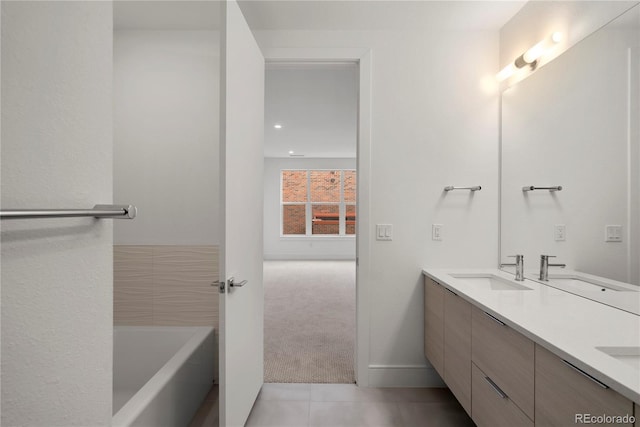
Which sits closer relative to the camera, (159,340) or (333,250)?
(159,340)

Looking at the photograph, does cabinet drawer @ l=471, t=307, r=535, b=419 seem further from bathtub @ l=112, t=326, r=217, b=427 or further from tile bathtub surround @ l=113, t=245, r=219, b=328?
tile bathtub surround @ l=113, t=245, r=219, b=328

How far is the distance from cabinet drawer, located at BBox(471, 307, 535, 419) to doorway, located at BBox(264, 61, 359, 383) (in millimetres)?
1185

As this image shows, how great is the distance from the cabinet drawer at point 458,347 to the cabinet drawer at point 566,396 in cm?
54

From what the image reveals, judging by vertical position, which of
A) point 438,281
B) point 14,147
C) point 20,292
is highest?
point 14,147

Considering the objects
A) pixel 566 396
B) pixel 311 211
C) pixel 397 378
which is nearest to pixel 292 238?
pixel 311 211

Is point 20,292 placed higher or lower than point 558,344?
higher

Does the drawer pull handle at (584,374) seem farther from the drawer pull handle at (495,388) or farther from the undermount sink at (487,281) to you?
the undermount sink at (487,281)

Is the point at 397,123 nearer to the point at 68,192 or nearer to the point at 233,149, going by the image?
the point at 233,149

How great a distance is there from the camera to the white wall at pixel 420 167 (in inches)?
88.3

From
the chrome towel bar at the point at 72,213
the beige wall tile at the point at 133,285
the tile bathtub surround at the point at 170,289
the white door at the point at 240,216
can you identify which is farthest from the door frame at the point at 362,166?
the chrome towel bar at the point at 72,213

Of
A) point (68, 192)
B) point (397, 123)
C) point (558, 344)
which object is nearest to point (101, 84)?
point (68, 192)

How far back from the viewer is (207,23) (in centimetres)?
215

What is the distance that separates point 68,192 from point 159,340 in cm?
179

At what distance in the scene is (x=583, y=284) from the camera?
154 centimetres
